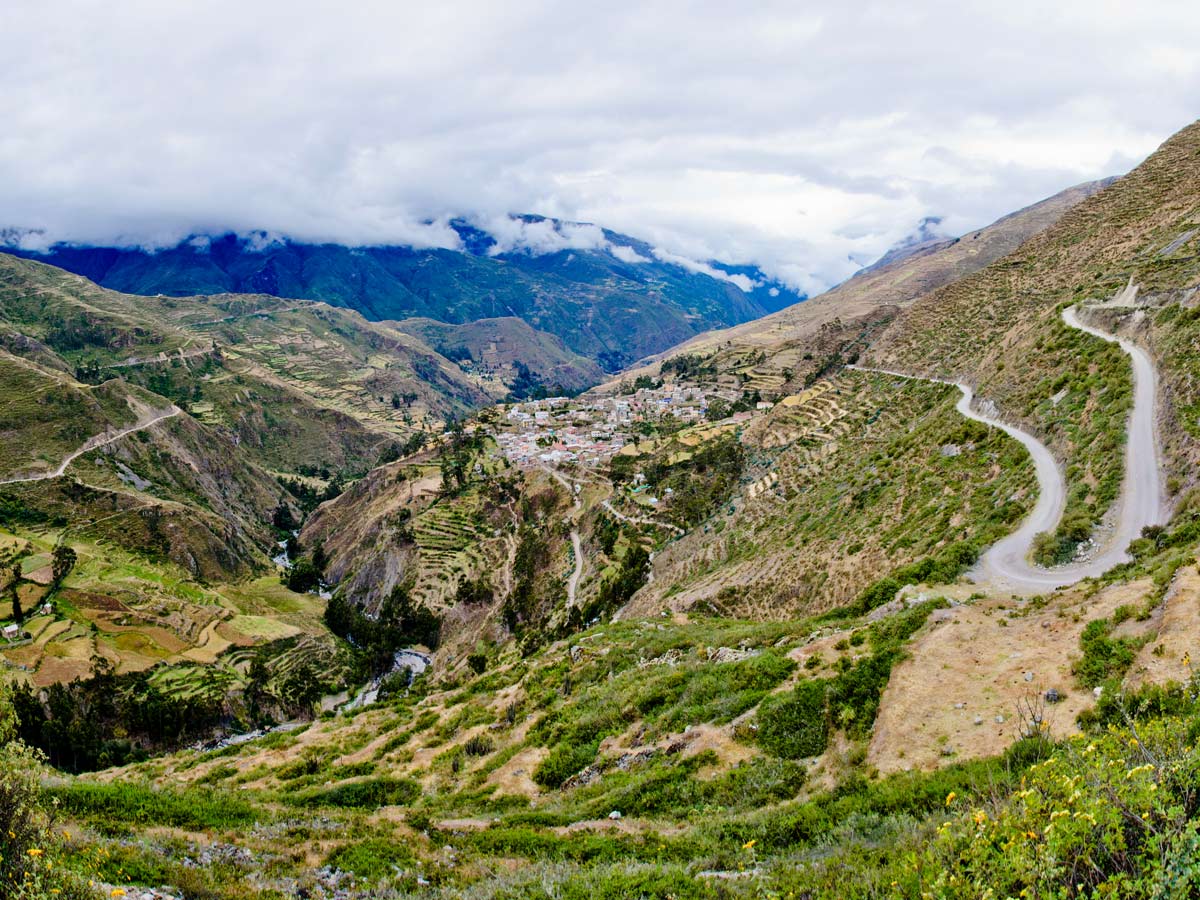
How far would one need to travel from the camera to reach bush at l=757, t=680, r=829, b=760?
46.5 feet

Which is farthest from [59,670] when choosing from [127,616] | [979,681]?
[979,681]

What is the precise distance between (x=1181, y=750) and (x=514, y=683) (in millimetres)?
25109

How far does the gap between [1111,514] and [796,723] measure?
54.3 feet

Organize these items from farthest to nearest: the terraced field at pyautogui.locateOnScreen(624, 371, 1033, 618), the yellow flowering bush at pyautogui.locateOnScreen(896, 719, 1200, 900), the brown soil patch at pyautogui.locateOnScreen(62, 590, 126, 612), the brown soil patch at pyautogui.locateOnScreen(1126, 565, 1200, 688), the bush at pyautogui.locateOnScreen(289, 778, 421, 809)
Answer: the brown soil patch at pyautogui.locateOnScreen(62, 590, 126, 612), the terraced field at pyautogui.locateOnScreen(624, 371, 1033, 618), the bush at pyautogui.locateOnScreen(289, 778, 421, 809), the brown soil patch at pyautogui.locateOnScreen(1126, 565, 1200, 688), the yellow flowering bush at pyautogui.locateOnScreen(896, 719, 1200, 900)

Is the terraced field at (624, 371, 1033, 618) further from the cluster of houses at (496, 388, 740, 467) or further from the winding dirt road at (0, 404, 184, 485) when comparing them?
the winding dirt road at (0, 404, 184, 485)

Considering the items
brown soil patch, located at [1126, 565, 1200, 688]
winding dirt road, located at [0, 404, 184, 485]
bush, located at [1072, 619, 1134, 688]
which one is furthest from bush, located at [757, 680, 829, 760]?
winding dirt road, located at [0, 404, 184, 485]

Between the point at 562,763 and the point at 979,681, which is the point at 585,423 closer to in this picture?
the point at 562,763

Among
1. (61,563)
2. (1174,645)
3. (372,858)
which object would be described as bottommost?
(61,563)

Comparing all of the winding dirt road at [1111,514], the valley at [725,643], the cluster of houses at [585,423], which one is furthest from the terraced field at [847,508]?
the cluster of houses at [585,423]

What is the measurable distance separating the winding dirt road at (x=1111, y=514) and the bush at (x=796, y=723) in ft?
33.5

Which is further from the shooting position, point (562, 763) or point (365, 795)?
point (365, 795)

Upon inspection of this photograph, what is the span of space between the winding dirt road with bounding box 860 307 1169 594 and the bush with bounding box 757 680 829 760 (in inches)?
402

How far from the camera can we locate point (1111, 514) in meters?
22.3

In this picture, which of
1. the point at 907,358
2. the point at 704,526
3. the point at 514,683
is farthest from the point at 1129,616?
the point at 907,358
